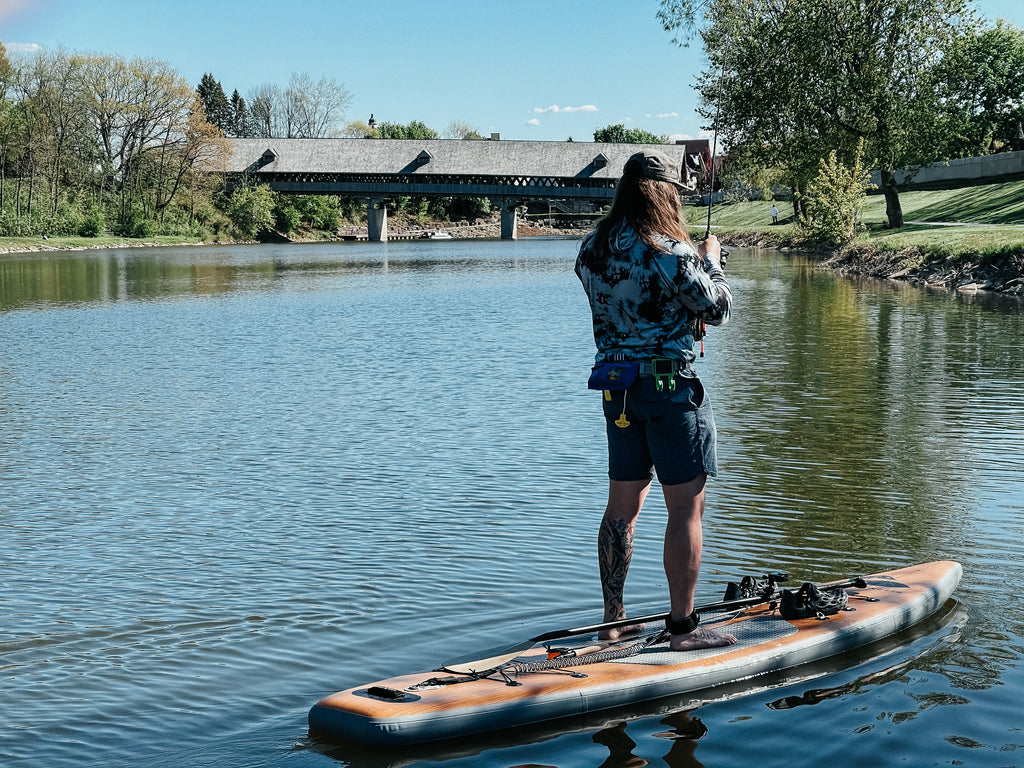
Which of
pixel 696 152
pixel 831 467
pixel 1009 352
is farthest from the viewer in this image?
pixel 1009 352

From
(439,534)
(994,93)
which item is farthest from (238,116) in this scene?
(439,534)

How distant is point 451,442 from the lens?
10.6 m

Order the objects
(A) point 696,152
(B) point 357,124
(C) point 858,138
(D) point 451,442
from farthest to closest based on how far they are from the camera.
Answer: (B) point 357,124 → (C) point 858,138 → (D) point 451,442 → (A) point 696,152

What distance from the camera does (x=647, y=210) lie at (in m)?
4.71

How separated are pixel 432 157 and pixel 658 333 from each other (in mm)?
100631

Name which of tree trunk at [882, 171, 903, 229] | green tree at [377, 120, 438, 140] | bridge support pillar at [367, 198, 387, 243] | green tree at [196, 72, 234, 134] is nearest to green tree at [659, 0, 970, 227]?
tree trunk at [882, 171, 903, 229]

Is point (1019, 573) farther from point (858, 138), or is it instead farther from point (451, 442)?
point (858, 138)

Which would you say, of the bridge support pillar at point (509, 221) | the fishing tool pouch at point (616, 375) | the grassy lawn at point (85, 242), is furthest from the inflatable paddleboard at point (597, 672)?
the bridge support pillar at point (509, 221)

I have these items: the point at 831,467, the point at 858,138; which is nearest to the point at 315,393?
the point at 831,467

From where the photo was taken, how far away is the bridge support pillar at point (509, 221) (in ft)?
333

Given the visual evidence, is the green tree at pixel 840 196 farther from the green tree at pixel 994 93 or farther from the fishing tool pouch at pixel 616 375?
the fishing tool pouch at pixel 616 375

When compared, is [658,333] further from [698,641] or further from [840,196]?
[840,196]

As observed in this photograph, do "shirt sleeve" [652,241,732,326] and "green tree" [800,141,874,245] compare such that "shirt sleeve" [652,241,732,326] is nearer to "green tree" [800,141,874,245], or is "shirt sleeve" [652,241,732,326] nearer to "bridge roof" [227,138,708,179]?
"green tree" [800,141,874,245]

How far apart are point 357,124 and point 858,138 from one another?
109582 millimetres
